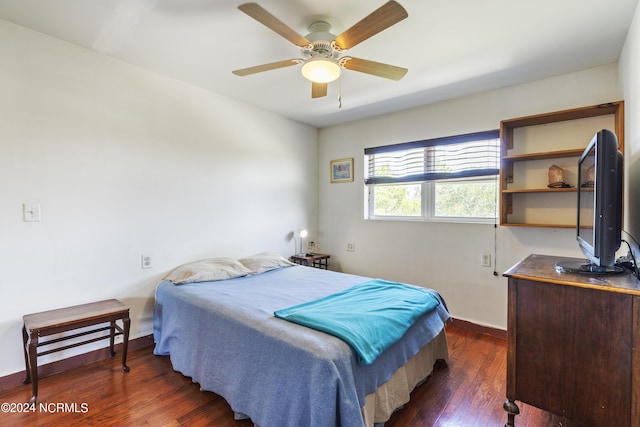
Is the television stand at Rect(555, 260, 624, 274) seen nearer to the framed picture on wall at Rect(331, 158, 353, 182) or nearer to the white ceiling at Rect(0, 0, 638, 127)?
the white ceiling at Rect(0, 0, 638, 127)

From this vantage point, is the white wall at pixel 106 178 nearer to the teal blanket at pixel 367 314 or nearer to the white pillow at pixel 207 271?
the white pillow at pixel 207 271

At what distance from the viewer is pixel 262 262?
3.10m

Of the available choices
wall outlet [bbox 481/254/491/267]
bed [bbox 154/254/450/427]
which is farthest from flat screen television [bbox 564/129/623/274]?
wall outlet [bbox 481/254/491/267]

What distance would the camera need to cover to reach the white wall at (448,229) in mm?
2598

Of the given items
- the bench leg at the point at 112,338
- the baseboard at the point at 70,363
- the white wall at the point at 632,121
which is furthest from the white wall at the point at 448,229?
the bench leg at the point at 112,338

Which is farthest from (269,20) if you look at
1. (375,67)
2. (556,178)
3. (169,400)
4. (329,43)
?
(556,178)

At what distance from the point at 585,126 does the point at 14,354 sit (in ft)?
15.0

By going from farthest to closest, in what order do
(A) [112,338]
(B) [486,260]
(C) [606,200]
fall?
(B) [486,260] → (A) [112,338] → (C) [606,200]

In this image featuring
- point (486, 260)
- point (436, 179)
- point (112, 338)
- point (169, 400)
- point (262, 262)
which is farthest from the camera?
point (436, 179)

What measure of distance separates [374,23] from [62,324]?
8.49ft

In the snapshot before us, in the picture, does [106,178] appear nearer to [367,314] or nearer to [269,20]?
[269,20]

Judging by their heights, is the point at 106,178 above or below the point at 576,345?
above

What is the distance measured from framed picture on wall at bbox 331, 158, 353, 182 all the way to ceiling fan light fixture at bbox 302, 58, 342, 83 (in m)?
1.99

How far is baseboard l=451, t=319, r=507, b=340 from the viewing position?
2.86 meters
